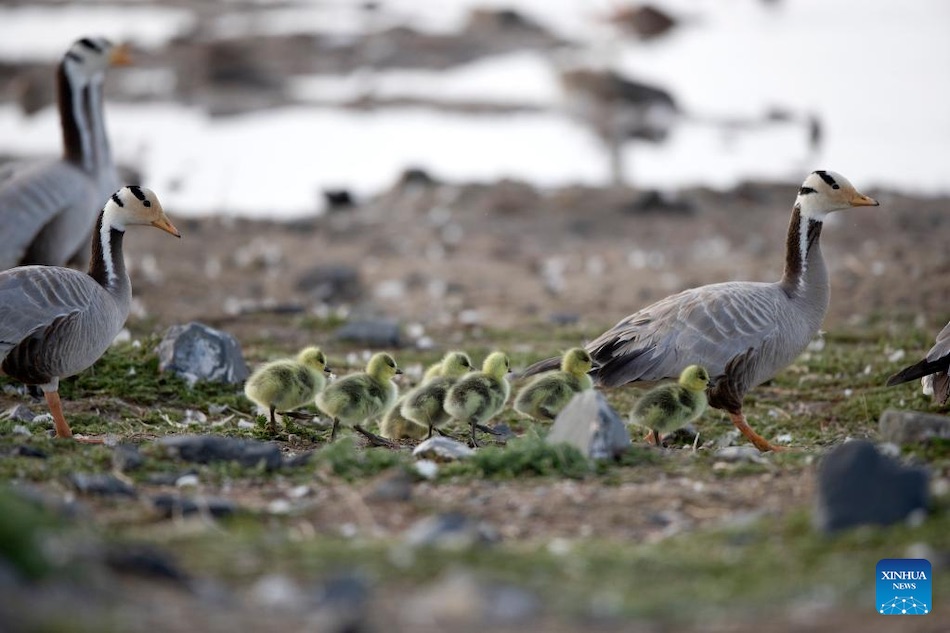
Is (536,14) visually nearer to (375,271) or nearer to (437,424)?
(375,271)

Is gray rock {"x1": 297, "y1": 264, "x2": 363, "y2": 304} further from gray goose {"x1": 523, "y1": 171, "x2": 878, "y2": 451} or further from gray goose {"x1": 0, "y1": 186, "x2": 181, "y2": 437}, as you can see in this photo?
gray goose {"x1": 523, "y1": 171, "x2": 878, "y2": 451}

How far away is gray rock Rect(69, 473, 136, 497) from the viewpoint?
6.40 meters

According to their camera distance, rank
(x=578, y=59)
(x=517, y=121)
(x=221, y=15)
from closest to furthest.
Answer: (x=517, y=121) → (x=578, y=59) → (x=221, y=15)

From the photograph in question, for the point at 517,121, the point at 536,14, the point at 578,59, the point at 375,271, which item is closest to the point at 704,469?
the point at 375,271

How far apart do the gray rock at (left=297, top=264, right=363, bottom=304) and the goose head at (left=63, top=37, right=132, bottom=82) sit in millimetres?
3292

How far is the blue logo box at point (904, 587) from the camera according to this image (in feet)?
A: 16.0

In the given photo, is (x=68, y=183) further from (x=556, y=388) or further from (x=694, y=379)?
(x=694, y=379)

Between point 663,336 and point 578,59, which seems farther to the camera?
point 578,59

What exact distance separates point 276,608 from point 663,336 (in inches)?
177

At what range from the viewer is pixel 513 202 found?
17.5m

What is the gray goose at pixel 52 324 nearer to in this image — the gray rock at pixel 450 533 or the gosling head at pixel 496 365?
the gosling head at pixel 496 365

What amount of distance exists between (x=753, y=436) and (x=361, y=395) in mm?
2581

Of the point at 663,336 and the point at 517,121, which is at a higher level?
the point at 517,121

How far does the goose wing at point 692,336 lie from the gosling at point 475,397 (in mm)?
886
